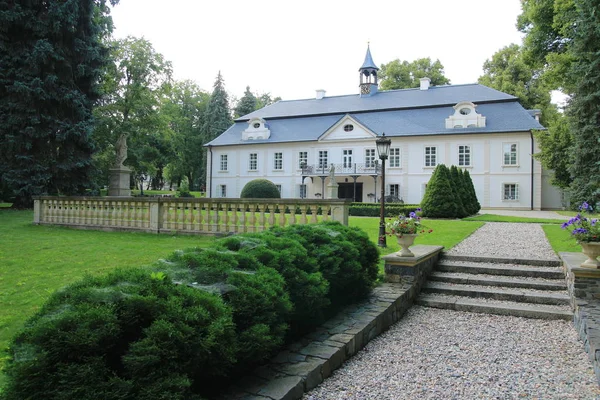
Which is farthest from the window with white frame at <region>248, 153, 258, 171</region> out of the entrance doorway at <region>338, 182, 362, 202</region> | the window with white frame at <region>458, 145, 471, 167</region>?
the window with white frame at <region>458, 145, 471, 167</region>

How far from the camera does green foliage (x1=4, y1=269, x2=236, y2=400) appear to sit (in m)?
2.14

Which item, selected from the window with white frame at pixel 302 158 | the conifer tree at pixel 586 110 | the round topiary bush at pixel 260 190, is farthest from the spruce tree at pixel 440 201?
the window with white frame at pixel 302 158

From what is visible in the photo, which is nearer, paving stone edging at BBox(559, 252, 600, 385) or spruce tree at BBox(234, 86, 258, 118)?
paving stone edging at BBox(559, 252, 600, 385)

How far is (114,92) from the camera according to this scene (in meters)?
32.7

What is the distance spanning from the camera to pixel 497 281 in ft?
23.3

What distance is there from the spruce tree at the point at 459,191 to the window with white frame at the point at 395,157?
1149 centimetres

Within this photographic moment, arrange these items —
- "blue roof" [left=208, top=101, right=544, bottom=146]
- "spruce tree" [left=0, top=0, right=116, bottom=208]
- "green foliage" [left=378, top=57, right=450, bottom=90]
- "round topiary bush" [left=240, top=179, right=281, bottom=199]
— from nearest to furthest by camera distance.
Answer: "spruce tree" [left=0, top=0, right=116, bottom=208] < "round topiary bush" [left=240, top=179, right=281, bottom=199] < "blue roof" [left=208, top=101, right=544, bottom=146] < "green foliage" [left=378, top=57, right=450, bottom=90]

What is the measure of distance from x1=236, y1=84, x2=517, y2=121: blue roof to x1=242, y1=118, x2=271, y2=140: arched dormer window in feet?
4.30

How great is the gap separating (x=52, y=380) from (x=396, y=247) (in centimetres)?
893

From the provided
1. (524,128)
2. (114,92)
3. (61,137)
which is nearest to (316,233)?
(61,137)

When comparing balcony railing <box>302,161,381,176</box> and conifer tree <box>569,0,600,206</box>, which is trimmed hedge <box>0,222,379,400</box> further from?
balcony railing <box>302,161,381,176</box>

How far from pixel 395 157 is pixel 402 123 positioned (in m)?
2.90

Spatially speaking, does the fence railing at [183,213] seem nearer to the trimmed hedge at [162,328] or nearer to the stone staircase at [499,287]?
the stone staircase at [499,287]

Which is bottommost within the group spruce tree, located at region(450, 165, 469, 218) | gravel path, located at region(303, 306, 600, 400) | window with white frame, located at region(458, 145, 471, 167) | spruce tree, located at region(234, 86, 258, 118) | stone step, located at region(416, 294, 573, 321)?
gravel path, located at region(303, 306, 600, 400)
